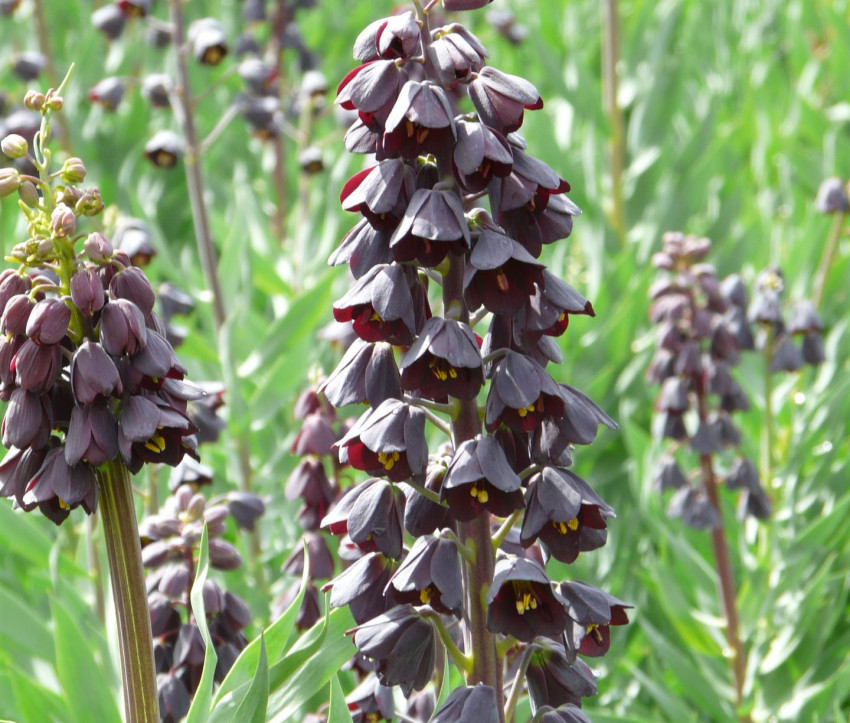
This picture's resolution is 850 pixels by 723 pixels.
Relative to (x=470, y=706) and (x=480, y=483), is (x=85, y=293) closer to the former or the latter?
(x=480, y=483)

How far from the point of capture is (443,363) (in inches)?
42.6

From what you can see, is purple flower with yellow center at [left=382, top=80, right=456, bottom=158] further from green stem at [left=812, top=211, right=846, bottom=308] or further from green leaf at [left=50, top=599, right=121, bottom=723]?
green stem at [left=812, top=211, right=846, bottom=308]

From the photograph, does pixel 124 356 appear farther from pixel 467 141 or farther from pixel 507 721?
pixel 507 721

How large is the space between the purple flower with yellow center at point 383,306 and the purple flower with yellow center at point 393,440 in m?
0.07

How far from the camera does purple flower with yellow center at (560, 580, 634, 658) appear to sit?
1116 mm

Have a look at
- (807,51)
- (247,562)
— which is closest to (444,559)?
(247,562)

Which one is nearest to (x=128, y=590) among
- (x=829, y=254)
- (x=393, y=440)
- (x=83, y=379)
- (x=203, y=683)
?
(x=203, y=683)

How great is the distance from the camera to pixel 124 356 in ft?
3.75

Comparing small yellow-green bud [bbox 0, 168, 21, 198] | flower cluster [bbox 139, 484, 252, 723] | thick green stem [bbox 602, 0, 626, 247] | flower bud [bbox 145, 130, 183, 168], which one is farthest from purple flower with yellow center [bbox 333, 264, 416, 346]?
thick green stem [bbox 602, 0, 626, 247]

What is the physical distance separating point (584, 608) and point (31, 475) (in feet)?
1.94

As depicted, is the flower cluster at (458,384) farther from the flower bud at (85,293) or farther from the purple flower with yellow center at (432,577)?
the flower bud at (85,293)

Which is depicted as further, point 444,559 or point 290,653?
A: point 290,653

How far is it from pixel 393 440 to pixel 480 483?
0.32ft

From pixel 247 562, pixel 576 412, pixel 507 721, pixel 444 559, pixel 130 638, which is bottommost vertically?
pixel 247 562
